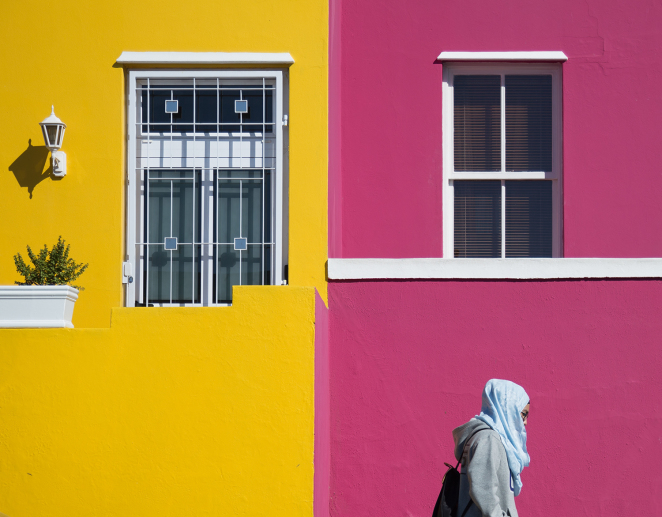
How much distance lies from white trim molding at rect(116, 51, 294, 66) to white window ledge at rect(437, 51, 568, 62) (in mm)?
1518

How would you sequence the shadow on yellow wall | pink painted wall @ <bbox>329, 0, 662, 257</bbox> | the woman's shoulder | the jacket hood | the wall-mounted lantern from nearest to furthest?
the woman's shoulder
the jacket hood
the wall-mounted lantern
the shadow on yellow wall
pink painted wall @ <bbox>329, 0, 662, 257</bbox>

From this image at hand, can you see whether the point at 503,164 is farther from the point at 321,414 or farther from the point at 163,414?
the point at 163,414

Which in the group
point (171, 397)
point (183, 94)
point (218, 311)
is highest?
point (183, 94)

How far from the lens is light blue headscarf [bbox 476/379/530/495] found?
4.57 metres

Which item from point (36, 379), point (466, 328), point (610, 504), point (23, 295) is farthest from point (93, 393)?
point (610, 504)

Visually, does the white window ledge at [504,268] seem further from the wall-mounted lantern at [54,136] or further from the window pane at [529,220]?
the wall-mounted lantern at [54,136]

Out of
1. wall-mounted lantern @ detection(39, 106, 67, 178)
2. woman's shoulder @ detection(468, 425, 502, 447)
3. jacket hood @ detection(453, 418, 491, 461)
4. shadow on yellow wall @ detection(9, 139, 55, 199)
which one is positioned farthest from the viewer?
shadow on yellow wall @ detection(9, 139, 55, 199)

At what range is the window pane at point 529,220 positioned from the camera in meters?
7.33

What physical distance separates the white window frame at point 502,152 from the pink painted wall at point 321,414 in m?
1.50

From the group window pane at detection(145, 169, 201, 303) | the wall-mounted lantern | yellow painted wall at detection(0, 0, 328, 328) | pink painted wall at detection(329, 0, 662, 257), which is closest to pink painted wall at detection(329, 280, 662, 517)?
pink painted wall at detection(329, 0, 662, 257)

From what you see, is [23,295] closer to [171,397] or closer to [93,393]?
[93,393]

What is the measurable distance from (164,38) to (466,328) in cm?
326

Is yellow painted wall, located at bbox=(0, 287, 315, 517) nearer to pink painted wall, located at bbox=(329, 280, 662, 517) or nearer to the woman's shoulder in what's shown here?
the woman's shoulder

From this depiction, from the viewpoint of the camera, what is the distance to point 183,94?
22.3ft
